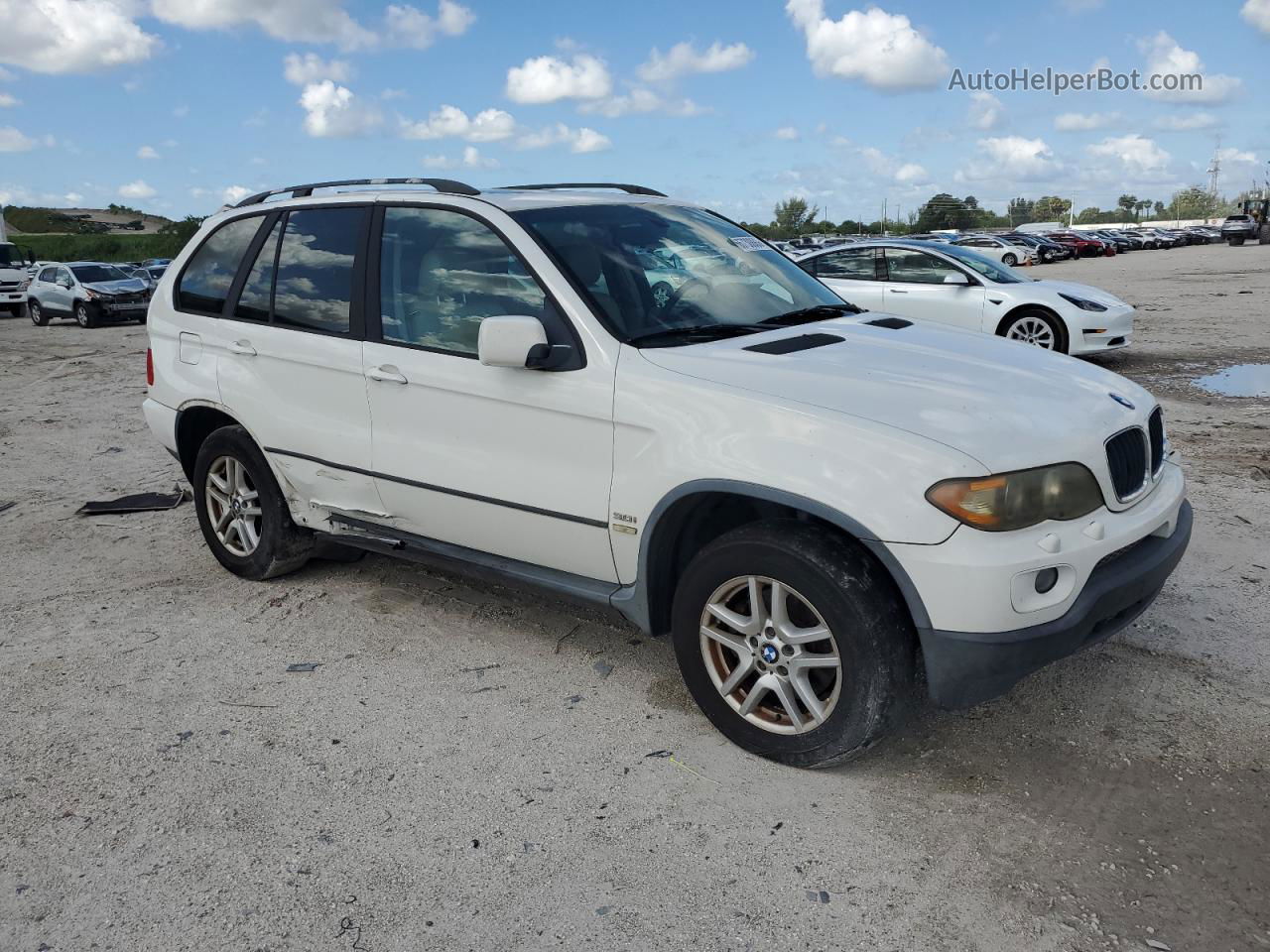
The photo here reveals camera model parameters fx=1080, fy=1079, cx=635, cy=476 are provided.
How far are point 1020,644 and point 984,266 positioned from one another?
1037cm

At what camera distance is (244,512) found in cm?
519

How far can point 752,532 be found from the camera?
3.36 metres

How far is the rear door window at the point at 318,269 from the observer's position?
4539 millimetres

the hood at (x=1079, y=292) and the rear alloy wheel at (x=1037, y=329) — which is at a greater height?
the hood at (x=1079, y=292)

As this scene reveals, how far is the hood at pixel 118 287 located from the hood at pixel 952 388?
2263 cm

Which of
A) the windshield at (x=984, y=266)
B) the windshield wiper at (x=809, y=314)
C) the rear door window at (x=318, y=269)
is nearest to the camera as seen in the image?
the windshield wiper at (x=809, y=314)

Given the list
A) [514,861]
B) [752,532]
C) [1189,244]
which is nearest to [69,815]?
[514,861]

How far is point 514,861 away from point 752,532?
47.0 inches

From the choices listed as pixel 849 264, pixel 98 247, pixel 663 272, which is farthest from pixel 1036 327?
pixel 98 247

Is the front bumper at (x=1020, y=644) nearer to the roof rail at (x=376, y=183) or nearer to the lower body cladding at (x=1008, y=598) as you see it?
the lower body cladding at (x=1008, y=598)

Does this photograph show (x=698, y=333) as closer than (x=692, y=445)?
No

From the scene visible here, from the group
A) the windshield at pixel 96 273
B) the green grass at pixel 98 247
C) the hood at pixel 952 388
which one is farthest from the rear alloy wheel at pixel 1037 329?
the green grass at pixel 98 247

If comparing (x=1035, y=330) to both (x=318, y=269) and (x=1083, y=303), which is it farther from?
(x=318, y=269)

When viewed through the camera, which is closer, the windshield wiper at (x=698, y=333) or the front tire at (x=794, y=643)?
the front tire at (x=794, y=643)
